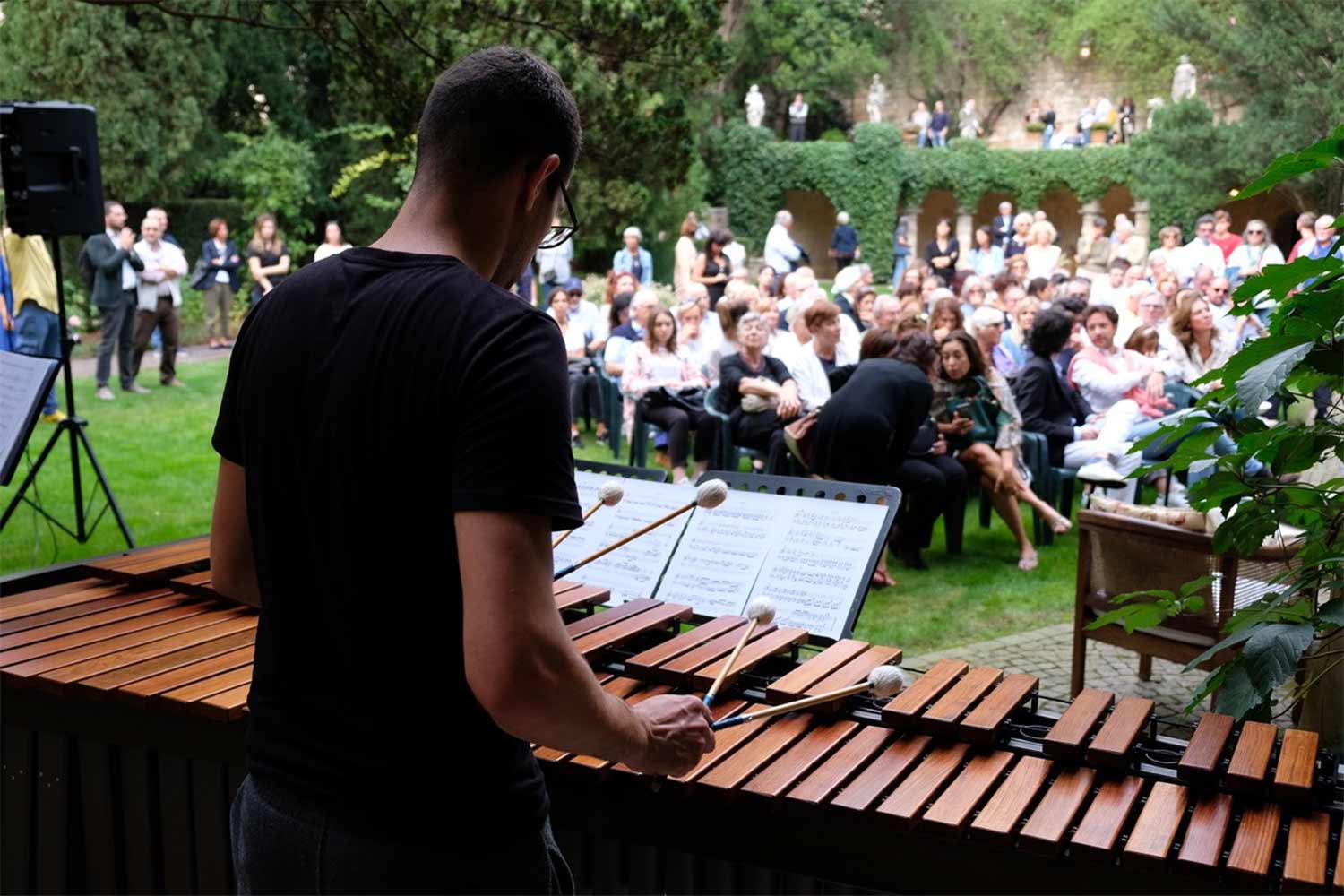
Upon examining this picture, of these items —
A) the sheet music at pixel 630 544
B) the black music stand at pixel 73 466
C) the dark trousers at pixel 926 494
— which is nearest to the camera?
the sheet music at pixel 630 544

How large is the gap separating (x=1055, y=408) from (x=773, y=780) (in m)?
6.33

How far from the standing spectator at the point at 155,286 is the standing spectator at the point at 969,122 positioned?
78.4 ft

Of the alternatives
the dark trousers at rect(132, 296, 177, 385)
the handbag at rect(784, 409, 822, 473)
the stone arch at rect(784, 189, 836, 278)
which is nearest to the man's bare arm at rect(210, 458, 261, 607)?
the handbag at rect(784, 409, 822, 473)

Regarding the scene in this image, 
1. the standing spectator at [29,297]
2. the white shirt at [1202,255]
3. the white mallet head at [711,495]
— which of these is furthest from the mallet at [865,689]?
the white shirt at [1202,255]

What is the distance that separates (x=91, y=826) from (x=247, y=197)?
19.6m

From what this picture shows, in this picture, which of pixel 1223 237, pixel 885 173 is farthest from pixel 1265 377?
pixel 885 173

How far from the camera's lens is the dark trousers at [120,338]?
465 inches

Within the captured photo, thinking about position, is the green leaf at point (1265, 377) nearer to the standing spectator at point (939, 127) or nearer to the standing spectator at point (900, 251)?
the standing spectator at point (900, 251)

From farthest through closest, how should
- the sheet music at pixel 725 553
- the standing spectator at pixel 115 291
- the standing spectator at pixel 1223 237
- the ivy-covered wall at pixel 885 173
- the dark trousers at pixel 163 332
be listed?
1. the ivy-covered wall at pixel 885 173
2. the standing spectator at pixel 1223 237
3. the dark trousers at pixel 163 332
4. the standing spectator at pixel 115 291
5. the sheet music at pixel 725 553

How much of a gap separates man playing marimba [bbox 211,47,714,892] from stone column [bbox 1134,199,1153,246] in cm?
2639

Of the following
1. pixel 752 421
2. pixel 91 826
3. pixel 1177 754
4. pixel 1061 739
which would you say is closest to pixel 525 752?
pixel 1061 739

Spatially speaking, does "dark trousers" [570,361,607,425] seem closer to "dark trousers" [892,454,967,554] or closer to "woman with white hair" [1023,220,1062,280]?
"dark trousers" [892,454,967,554]

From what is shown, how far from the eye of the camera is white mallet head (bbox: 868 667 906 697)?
2807 millimetres

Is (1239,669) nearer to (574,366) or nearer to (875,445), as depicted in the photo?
(875,445)
